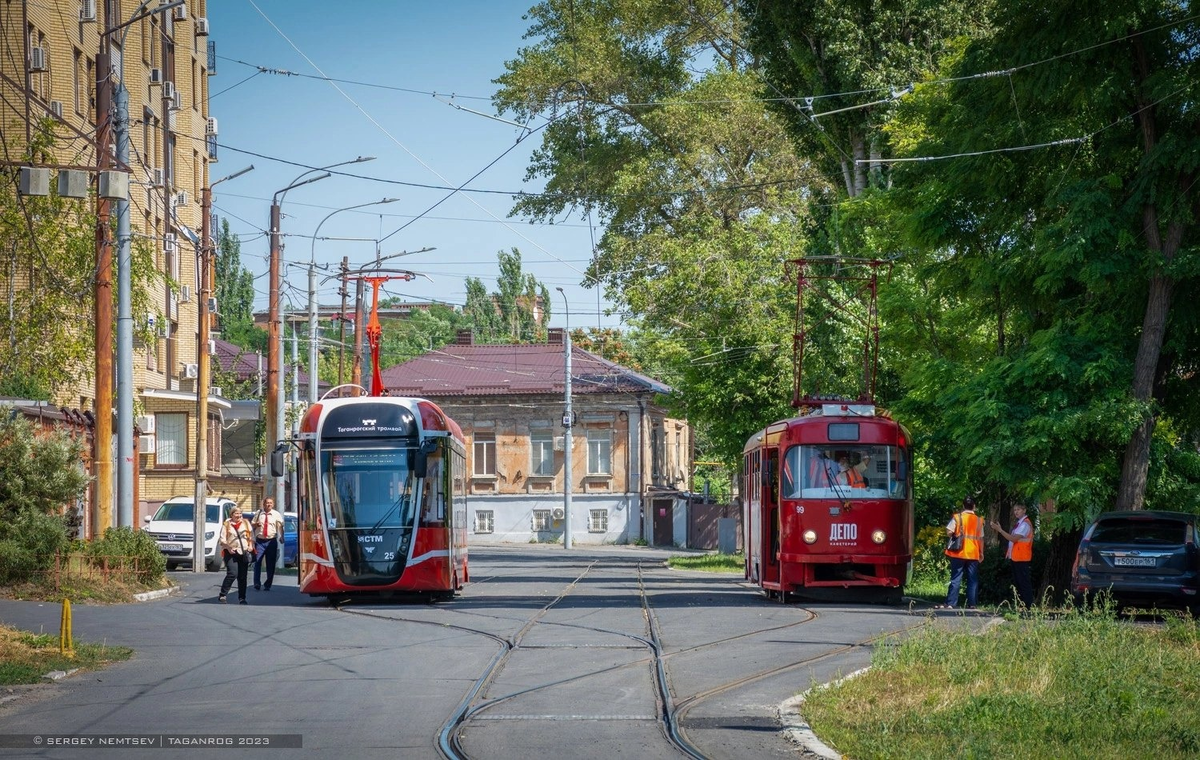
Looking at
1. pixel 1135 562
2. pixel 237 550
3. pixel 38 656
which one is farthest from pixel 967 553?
pixel 38 656

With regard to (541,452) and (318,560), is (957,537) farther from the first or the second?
(541,452)

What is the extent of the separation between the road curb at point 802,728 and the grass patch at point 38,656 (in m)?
6.83

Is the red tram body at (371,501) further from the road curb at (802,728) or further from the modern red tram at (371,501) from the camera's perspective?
the road curb at (802,728)

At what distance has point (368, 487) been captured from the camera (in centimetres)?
2380

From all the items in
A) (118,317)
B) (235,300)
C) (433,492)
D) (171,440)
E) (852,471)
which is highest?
(235,300)

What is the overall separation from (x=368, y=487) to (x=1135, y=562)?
11504 millimetres

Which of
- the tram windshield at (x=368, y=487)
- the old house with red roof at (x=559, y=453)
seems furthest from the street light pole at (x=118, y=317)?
the old house with red roof at (x=559, y=453)

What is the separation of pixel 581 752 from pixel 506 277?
281ft

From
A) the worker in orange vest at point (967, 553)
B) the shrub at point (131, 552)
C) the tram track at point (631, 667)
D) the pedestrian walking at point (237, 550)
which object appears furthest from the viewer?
the shrub at point (131, 552)

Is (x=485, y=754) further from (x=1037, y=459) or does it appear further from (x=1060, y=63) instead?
(x=1060, y=63)

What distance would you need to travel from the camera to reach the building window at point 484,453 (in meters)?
73.4

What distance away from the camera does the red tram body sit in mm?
23672

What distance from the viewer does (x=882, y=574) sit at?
24.4 m

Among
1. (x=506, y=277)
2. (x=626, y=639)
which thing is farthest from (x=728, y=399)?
(x=506, y=277)
